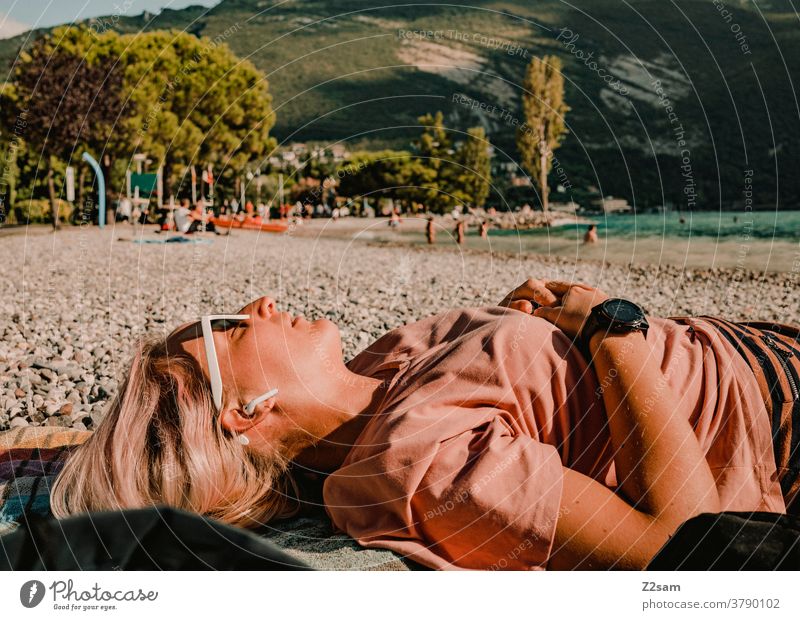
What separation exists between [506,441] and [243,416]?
1.94 ft

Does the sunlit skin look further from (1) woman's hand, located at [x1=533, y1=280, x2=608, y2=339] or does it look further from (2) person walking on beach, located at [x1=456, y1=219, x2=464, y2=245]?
(2) person walking on beach, located at [x1=456, y1=219, x2=464, y2=245]

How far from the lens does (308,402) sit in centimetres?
162

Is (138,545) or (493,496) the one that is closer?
(493,496)

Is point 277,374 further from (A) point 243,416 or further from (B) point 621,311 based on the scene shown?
(B) point 621,311

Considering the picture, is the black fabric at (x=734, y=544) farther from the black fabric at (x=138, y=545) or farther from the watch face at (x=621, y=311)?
the black fabric at (x=138, y=545)

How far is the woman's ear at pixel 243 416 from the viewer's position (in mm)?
1614

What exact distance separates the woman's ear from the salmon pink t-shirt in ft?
0.69

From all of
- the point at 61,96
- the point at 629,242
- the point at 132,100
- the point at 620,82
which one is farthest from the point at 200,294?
the point at 620,82

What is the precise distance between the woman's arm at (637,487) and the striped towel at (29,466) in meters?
1.23

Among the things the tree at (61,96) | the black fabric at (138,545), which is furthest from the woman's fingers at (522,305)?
the tree at (61,96)

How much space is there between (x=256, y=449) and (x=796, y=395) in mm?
1213

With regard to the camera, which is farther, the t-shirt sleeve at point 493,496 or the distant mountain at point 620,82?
the distant mountain at point 620,82

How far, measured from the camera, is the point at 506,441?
4.67 ft

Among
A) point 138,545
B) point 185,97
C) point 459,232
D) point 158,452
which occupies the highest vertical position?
point 185,97
